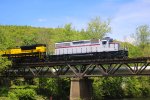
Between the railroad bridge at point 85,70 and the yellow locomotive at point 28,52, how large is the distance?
2.00m

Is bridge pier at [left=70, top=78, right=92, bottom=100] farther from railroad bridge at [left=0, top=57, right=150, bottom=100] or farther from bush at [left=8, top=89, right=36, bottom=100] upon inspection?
bush at [left=8, top=89, right=36, bottom=100]

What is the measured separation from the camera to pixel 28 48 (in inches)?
2322

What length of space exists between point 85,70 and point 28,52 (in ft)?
47.4

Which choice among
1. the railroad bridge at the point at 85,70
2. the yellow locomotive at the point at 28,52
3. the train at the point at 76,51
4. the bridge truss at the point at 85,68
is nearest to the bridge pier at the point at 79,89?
the railroad bridge at the point at 85,70

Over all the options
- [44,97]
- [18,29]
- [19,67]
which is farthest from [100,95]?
[18,29]

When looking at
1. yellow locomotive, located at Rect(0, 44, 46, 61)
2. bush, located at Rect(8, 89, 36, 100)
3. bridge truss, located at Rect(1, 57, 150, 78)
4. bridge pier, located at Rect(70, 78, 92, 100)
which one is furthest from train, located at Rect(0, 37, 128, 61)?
bush, located at Rect(8, 89, 36, 100)

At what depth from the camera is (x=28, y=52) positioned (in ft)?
190

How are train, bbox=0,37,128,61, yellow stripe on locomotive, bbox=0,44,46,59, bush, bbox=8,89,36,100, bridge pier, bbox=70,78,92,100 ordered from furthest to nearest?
yellow stripe on locomotive, bbox=0,44,46,59 < train, bbox=0,37,128,61 < bridge pier, bbox=70,78,92,100 < bush, bbox=8,89,36,100

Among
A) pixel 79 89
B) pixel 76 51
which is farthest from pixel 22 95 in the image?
pixel 76 51

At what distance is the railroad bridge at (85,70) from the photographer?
44562 mm

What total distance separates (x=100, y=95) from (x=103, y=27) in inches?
1350

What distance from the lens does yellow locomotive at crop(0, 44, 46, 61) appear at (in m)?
56.7

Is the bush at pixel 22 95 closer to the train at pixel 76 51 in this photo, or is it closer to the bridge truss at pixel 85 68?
the bridge truss at pixel 85 68

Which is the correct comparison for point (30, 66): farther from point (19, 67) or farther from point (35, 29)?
point (35, 29)
